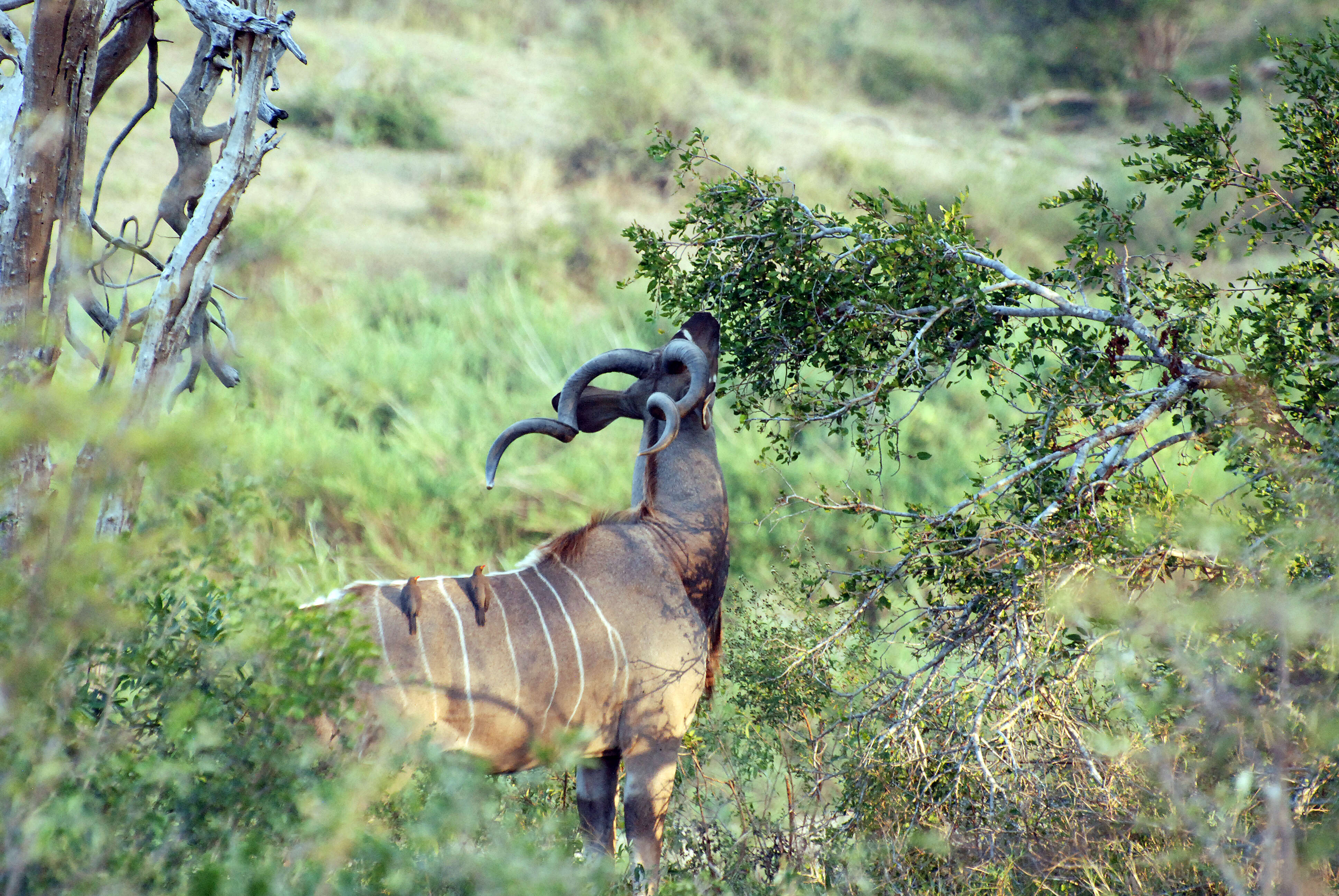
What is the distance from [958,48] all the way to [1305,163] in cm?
2547

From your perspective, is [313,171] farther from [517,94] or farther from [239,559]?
[239,559]

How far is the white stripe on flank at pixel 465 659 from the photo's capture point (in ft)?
13.1

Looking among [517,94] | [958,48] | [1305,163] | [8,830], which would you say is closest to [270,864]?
[8,830]

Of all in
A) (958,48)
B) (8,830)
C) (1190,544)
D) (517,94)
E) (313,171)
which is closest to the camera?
(8,830)

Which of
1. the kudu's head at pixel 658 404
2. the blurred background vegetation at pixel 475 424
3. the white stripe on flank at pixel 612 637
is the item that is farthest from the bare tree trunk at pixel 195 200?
the white stripe on flank at pixel 612 637

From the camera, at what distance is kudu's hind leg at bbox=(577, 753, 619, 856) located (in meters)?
4.62

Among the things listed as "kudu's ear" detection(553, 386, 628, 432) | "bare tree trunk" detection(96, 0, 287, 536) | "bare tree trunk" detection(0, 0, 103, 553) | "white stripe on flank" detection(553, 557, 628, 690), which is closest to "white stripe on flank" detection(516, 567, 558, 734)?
"white stripe on flank" detection(553, 557, 628, 690)

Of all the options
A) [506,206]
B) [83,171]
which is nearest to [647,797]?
[83,171]

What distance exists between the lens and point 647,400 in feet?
16.4

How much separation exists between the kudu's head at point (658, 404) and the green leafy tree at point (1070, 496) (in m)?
0.22

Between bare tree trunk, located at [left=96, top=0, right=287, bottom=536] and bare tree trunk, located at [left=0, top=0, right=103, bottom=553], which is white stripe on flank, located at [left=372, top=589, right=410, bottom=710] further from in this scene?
bare tree trunk, located at [left=0, top=0, right=103, bottom=553]

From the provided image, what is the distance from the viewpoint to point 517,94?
68.8ft

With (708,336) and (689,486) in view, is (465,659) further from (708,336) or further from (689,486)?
(708,336)

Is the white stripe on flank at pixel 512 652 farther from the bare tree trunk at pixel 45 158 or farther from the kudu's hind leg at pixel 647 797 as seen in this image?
the bare tree trunk at pixel 45 158
